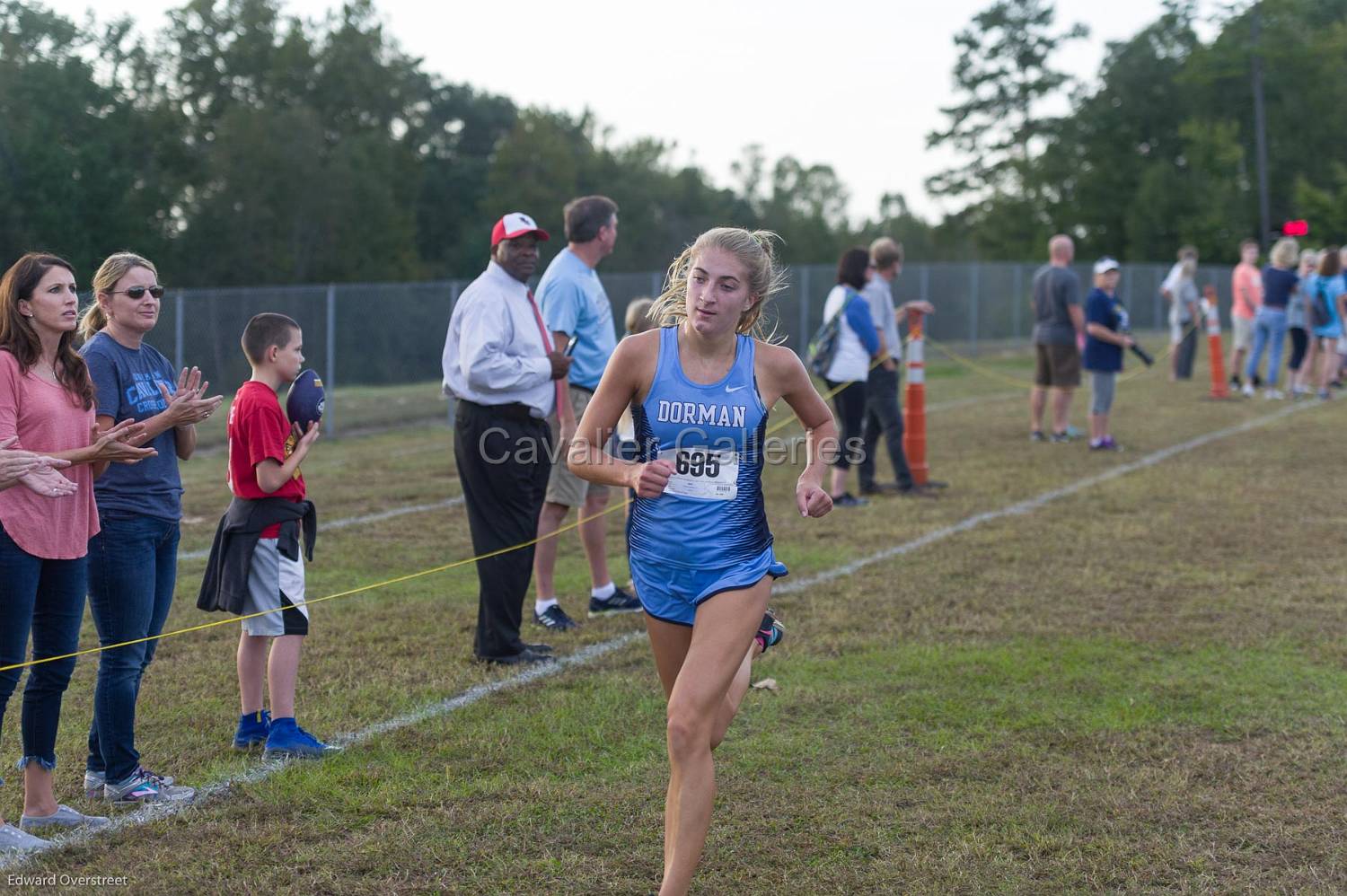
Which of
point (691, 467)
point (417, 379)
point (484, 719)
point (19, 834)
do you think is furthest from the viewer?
point (417, 379)

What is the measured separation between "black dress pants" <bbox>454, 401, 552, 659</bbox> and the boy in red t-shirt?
A: 1250 mm

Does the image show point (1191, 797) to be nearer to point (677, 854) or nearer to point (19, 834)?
point (677, 854)

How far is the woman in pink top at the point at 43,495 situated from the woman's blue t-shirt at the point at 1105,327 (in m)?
11.5

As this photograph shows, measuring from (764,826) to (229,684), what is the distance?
2.78 meters

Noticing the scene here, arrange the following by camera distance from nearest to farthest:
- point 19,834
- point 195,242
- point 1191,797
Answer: point 19,834, point 1191,797, point 195,242

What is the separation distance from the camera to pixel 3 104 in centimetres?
2991

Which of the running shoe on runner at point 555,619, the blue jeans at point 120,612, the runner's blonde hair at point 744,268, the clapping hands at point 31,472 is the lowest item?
the running shoe on runner at point 555,619

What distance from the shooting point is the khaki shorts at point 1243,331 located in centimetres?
1964

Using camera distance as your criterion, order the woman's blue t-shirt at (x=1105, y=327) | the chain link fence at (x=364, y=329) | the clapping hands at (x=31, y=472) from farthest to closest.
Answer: the chain link fence at (x=364, y=329) → the woman's blue t-shirt at (x=1105, y=327) → the clapping hands at (x=31, y=472)

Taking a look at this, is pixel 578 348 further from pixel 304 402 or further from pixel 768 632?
pixel 768 632

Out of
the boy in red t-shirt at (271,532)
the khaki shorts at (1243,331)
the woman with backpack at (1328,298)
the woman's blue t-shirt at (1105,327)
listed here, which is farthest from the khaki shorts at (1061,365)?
the boy in red t-shirt at (271,532)

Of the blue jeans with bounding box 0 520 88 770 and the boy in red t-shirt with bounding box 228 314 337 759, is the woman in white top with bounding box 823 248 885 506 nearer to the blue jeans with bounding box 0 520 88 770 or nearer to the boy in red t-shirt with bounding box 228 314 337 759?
the boy in red t-shirt with bounding box 228 314 337 759

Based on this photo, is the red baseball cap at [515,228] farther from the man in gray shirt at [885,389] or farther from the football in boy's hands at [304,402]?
the man in gray shirt at [885,389]

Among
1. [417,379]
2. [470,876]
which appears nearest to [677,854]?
[470,876]
